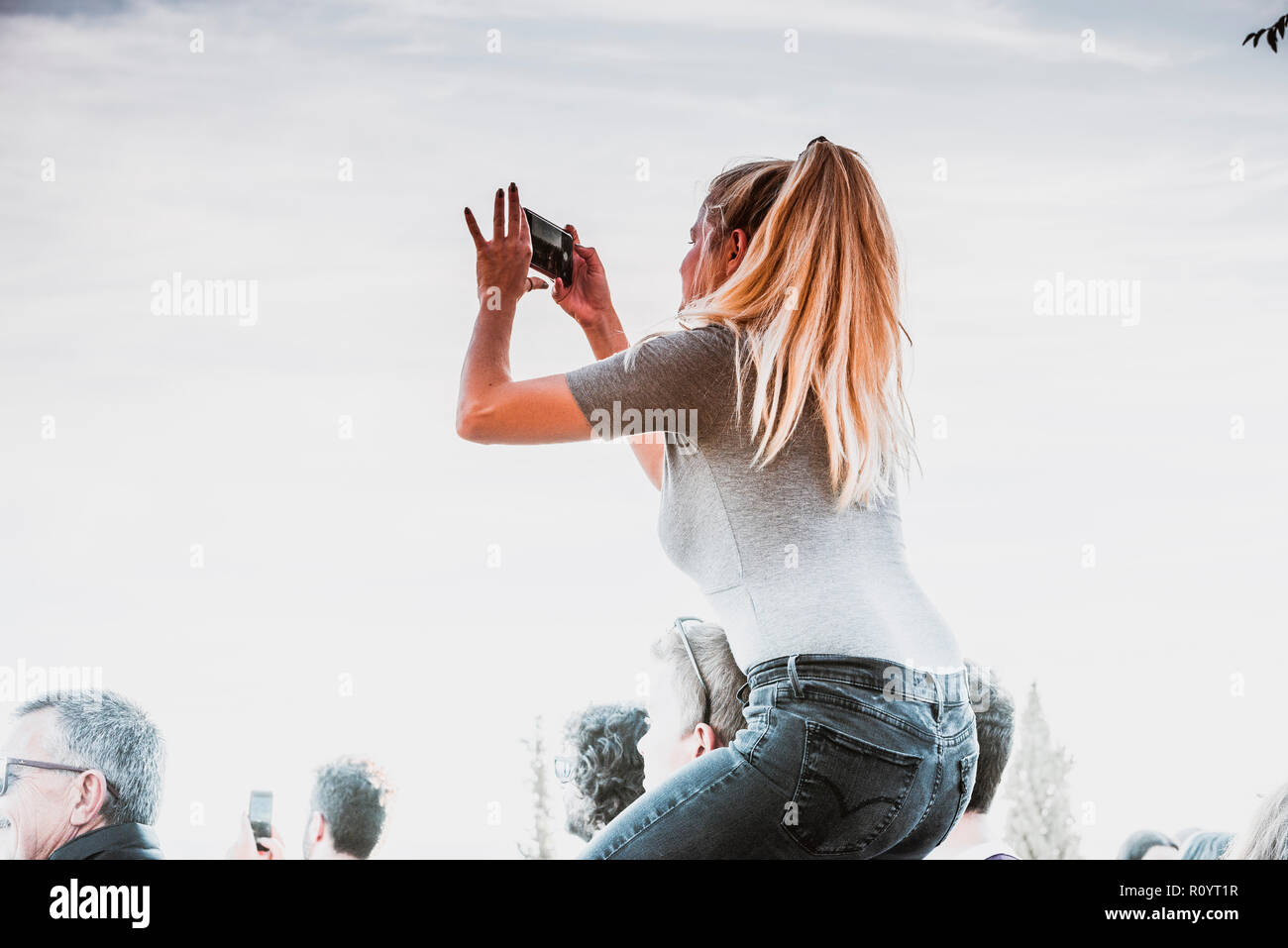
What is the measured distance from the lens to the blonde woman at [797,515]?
3.08ft

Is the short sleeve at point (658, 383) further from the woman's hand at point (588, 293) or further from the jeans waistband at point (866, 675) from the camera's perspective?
the woman's hand at point (588, 293)

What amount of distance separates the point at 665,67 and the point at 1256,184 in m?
2.15

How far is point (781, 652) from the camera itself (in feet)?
3.17

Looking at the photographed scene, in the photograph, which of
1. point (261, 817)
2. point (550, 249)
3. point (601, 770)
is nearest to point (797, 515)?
point (550, 249)

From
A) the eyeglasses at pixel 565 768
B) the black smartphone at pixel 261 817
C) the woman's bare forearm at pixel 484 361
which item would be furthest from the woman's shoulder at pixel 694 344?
the black smartphone at pixel 261 817

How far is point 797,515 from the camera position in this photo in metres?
1.01

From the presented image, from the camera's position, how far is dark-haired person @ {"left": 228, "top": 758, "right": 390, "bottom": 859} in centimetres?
205

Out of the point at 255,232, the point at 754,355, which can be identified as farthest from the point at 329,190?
the point at 754,355

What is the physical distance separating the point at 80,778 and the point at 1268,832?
155cm

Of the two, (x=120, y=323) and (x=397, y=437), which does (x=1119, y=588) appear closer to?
(x=397, y=437)

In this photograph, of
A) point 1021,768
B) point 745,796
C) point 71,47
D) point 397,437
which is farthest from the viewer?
point 1021,768

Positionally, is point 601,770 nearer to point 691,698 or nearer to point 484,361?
point 691,698

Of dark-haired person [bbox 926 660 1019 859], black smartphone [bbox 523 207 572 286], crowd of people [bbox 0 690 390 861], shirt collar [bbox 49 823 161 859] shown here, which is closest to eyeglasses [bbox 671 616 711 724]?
dark-haired person [bbox 926 660 1019 859]

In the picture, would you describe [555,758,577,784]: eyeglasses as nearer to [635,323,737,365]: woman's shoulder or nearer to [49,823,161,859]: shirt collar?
[49,823,161,859]: shirt collar
